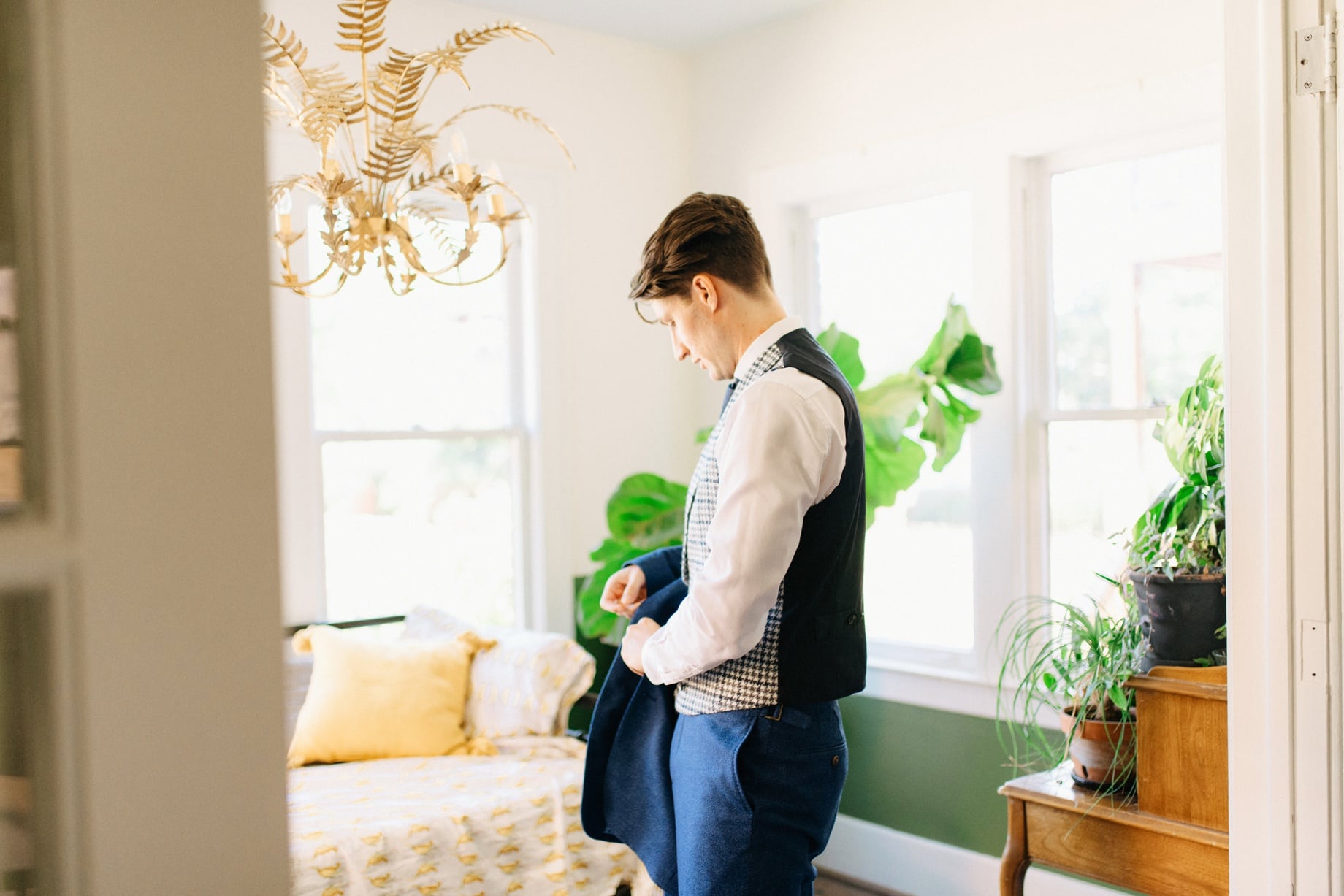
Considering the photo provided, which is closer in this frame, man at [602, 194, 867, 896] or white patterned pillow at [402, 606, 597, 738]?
man at [602, 194, 867, 896]

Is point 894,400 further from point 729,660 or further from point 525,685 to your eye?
point 729,660

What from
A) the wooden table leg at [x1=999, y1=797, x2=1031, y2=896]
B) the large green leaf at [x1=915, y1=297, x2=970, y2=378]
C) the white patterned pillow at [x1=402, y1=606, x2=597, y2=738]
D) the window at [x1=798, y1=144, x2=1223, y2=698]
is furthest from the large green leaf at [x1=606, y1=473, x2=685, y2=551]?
the wooden table leg at [x1=999, y1=797, x2=1031, y2=896]

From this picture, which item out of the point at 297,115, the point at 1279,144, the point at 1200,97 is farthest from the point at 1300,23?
the point at 297,115

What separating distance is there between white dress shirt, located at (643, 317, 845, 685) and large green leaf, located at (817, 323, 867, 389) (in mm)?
1648

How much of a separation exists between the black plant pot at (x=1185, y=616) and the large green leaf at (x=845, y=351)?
54.7 inches

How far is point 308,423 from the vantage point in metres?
3.39

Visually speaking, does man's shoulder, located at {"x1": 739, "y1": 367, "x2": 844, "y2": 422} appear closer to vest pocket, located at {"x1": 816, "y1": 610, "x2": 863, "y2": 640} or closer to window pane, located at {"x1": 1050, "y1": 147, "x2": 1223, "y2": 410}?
vest pocket, located at {"x1": 816, "y1": 610, "x2": 863, "y2": 640}

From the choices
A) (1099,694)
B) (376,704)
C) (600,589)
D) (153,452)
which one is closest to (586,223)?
(600,589)

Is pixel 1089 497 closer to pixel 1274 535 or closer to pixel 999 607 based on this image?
pixel 999 607

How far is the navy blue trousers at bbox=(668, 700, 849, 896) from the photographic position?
1682 mm

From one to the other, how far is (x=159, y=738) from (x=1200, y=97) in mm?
3046

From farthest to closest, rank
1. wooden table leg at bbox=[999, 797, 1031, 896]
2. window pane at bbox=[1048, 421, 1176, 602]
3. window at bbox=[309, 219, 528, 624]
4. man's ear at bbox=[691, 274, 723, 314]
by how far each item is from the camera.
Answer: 1. window at bbox=[309, 219, 528, 624]
2. window pane at bbox=[1048, 421, 1176, 602]
3. wooden table leg at bbox=[999, 797, 1031, 896]
4. man's ear at bbox=[691, 274, 723, 314]

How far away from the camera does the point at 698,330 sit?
189 cm

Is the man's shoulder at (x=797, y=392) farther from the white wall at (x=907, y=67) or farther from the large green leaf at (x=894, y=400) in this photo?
the white wall at (x=907, y=67)
